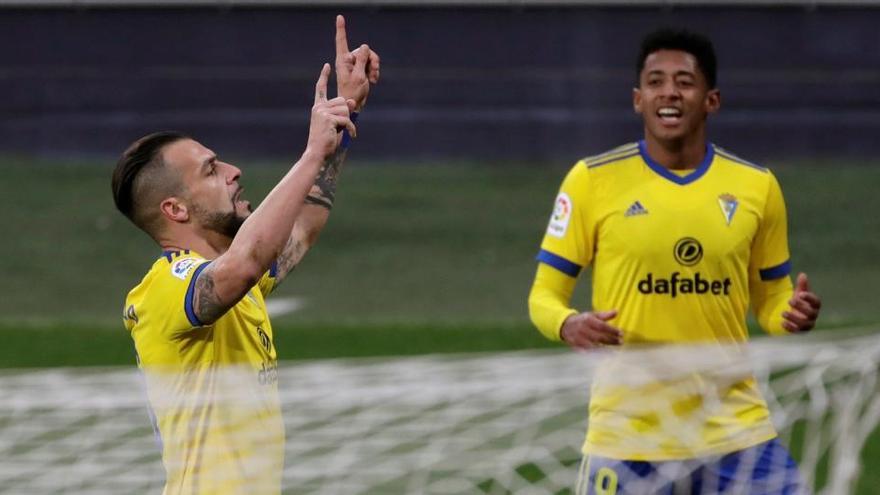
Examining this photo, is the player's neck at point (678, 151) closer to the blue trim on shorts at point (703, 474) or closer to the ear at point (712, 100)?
the ear at point (712, 100)

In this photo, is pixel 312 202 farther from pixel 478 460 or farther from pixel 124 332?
pixel 124 332

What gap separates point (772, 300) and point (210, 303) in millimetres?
2213

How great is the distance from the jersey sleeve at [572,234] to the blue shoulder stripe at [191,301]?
62.2 inches

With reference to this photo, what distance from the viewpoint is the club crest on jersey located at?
5715 millimetres

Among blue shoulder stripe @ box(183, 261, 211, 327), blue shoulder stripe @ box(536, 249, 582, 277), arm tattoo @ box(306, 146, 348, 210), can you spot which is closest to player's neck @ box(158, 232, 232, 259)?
blue shoulder stripe @ box(183, 261, 211, 327)

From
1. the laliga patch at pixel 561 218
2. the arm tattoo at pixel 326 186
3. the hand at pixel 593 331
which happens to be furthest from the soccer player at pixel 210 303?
the laliga patch at pixel 561 218

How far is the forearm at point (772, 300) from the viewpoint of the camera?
18.9 feet

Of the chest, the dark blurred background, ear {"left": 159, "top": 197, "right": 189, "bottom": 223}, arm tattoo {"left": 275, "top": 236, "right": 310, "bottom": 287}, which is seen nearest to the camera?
ear {"left": 159, "top": 197, "right": 189, "bottom": 223}

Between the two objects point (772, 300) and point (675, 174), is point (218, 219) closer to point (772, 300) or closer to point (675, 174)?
point (675, 174)

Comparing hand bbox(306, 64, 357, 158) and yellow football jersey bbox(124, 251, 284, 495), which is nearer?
hand bbox(306, 64, 357, 158)

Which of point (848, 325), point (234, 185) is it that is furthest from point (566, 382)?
point (848, 325)

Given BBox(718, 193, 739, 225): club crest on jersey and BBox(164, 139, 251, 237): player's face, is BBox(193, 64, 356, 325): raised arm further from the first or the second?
BBox(718, 193, 739, 225): club crest on jersey

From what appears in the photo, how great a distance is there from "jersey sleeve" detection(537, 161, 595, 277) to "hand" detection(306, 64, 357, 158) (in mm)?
1302

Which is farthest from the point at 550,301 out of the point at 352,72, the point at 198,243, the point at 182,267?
the point at 182,267
